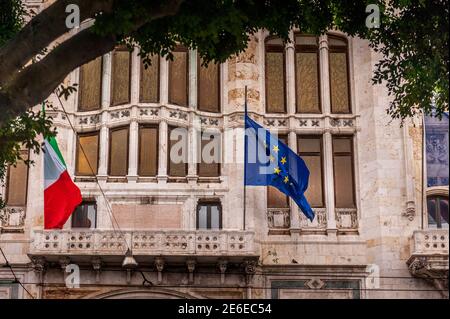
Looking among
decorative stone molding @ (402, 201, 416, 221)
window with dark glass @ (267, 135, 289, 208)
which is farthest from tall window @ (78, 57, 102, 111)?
decorative stone molding @ (402, 201, 416, 221)

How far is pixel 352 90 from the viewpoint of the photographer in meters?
31.2

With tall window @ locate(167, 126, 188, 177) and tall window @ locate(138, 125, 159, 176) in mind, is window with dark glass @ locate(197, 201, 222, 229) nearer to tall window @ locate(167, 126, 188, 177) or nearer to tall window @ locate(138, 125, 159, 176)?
tall window @ locate(167, 126, 188, 177)

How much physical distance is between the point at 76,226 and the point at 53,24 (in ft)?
51.1

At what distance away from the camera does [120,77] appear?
103ft

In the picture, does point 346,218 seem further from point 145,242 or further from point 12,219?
point 12,219

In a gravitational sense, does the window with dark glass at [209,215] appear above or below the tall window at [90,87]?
below

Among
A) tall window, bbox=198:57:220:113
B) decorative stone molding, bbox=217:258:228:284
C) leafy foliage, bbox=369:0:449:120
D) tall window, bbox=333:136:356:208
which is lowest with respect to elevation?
decorative stone molding, bbox=217:258:228:284

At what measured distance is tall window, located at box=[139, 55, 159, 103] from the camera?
3078 centimetres

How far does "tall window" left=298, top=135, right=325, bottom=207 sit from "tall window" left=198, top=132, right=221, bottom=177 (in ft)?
9.75

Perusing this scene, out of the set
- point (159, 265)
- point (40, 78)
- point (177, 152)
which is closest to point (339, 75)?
point (177, 152)

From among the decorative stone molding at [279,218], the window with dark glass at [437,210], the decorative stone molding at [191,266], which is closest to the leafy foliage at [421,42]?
the window with dark glass at [437,210]

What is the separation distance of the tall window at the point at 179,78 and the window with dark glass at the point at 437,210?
9.29 m

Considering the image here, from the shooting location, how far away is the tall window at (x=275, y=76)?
102 ft

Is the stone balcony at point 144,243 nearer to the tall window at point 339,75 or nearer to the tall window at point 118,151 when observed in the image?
the tall window at point 118,151
